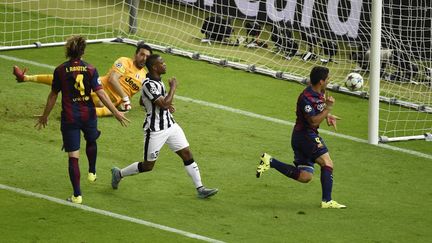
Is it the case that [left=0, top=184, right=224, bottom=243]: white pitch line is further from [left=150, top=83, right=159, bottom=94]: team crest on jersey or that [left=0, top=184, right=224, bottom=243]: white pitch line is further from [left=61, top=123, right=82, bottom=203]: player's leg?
[left=150, top=83, right=159, bottom=94]: team crest on jersey

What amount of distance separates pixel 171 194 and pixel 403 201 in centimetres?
296

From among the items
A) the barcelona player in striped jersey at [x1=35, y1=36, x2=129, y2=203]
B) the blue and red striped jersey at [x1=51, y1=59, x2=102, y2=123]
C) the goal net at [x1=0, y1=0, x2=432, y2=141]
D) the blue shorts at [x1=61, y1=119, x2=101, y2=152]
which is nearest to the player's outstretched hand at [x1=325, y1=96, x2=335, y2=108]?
the barcelona player in striped jersey at [x1=35, y1=36, x2=129, y2=203]

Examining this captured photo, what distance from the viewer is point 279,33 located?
21625mm

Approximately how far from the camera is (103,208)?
46.0 ft

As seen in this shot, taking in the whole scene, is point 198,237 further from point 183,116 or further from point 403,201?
point 183,116

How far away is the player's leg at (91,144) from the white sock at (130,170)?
39cm

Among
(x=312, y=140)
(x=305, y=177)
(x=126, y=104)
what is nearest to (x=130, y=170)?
(x=305, y=177)

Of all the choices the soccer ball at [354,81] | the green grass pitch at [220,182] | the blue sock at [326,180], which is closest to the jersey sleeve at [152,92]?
the green grass pitch at [220,182]

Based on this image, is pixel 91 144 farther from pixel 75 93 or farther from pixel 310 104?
pixel 310 104

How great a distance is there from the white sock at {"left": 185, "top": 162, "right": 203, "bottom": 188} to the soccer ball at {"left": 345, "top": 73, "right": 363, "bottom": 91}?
668 cm

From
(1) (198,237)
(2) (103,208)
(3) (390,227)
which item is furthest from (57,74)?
(3) (390,227)

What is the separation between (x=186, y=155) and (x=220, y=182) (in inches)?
46.6

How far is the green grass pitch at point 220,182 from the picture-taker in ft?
44.0

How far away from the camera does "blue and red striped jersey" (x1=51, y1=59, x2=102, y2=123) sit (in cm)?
1380
